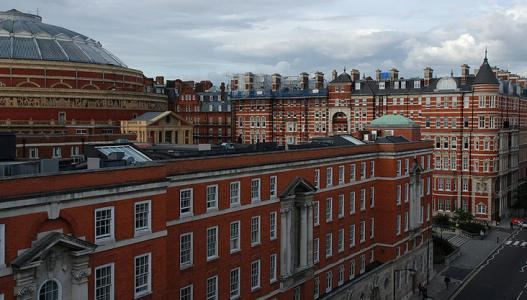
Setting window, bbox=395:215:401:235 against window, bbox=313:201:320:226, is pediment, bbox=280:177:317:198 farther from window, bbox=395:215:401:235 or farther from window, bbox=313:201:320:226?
window, bbox=395:215:401:235

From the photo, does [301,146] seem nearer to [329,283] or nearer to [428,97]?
[329,283]

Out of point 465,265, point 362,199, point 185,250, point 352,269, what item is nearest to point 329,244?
point 352,269

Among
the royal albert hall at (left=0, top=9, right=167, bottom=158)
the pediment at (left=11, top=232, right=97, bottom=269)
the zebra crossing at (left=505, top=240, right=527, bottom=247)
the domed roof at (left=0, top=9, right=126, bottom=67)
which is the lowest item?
the zebra crossing at (left=505, top=240, right=527, bottom=247)

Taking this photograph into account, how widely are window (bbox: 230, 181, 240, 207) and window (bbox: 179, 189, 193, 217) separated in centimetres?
442

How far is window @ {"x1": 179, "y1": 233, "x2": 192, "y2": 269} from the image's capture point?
113 feet

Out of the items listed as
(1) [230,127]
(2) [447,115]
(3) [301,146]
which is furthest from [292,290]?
(1) [230,127]

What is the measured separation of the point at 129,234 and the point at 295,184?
1899cm

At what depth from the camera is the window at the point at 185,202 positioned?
34562mm

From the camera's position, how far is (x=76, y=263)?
25844mm

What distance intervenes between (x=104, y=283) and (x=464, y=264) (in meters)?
60.9

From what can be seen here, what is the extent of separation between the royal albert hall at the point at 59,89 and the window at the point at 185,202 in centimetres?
3685

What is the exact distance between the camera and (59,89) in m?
77.9

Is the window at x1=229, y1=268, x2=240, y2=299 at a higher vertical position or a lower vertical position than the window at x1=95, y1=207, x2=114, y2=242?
lower

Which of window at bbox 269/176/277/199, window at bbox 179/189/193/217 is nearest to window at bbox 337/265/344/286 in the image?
window at bbox 269/176/277/199
